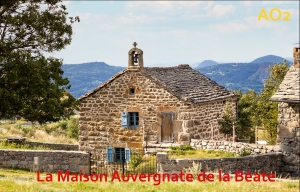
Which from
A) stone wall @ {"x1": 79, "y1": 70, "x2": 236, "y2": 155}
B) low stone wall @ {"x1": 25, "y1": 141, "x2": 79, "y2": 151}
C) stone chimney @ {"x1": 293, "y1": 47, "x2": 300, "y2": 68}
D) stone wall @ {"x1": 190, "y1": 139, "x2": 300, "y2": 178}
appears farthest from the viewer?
low stone wall @ {"x1": 25, "y1": 141, "x2": 79, "y2": 151}

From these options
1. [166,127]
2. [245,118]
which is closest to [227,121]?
[166,127]

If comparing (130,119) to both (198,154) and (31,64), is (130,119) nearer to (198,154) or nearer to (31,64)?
(198,154)

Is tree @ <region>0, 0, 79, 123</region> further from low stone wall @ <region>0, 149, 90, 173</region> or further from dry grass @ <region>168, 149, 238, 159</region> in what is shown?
dry grass @ <region>168, 149, 238, 159</region>

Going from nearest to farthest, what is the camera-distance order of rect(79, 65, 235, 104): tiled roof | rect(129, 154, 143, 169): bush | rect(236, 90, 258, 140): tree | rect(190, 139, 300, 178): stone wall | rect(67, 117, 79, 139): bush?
rect(190, 139, 300, 178): stone wall → rect(129, 154, 143, 169): bush → rect(79, 65, 235, 104): tiled roof → rect(236, 90, 258, 140): tree → rect(67, 117, 79, 139): bush

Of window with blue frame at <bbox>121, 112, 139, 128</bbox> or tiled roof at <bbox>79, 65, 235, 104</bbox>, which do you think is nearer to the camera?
tiled roof at <bbox>79, 65, 235, 104</bbox>

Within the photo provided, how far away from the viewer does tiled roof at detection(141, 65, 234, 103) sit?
28.0m

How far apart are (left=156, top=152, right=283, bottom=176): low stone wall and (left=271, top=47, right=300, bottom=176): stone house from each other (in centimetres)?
42

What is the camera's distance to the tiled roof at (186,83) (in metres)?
28.0

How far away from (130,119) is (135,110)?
673 mm

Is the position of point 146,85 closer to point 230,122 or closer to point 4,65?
point 230,122

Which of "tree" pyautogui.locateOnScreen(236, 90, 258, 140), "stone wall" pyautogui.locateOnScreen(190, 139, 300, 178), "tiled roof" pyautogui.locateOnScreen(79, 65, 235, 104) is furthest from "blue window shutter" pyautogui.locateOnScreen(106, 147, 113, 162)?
"tree" pyautogui.locateOnScreen(236, 90, 258, 140)

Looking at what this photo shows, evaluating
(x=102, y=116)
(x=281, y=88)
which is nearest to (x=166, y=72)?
(x=102, y=116)

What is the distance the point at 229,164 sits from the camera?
19484mm

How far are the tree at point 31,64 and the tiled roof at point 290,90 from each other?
898 cm
